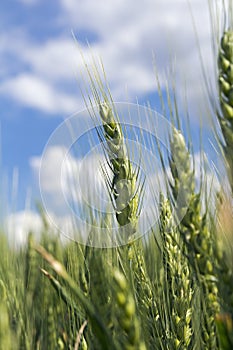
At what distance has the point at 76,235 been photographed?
1.63m

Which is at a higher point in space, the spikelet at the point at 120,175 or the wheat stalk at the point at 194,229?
the spikelet at the point at 120,175

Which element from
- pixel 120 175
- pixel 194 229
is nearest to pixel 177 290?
pixel 120 175

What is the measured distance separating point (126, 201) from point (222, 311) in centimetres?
68

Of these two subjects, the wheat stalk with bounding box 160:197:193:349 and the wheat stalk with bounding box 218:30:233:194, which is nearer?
the wheat stalk with bounding box 218:30:233:194

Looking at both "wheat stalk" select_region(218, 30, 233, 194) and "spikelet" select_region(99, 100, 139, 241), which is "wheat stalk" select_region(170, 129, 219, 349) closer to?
"wheat stalk" select_region(218, 30, 233, 194)

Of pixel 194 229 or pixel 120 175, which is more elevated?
pixel 120 175

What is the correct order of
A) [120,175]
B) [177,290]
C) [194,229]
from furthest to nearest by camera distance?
[177,290] < [120,175] < [194,229]

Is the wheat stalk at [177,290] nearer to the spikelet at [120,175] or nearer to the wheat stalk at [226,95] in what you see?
the spikelet at [120,175]

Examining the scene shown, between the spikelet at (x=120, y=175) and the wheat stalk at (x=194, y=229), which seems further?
the spikelet at (x=120, y=175)

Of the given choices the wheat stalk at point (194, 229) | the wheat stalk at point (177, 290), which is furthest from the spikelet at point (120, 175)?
the wheat stalk at point (194, 229)

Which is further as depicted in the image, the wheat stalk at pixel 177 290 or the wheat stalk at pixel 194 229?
the wheat stalk at pixel 177 290

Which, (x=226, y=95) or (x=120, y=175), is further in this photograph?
(x=120, y=175)

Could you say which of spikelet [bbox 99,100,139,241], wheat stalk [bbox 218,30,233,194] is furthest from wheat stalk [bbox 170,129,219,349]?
spikelet [bbox 99,100,139,241]

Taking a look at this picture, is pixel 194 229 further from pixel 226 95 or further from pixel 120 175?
pixel 120 175
